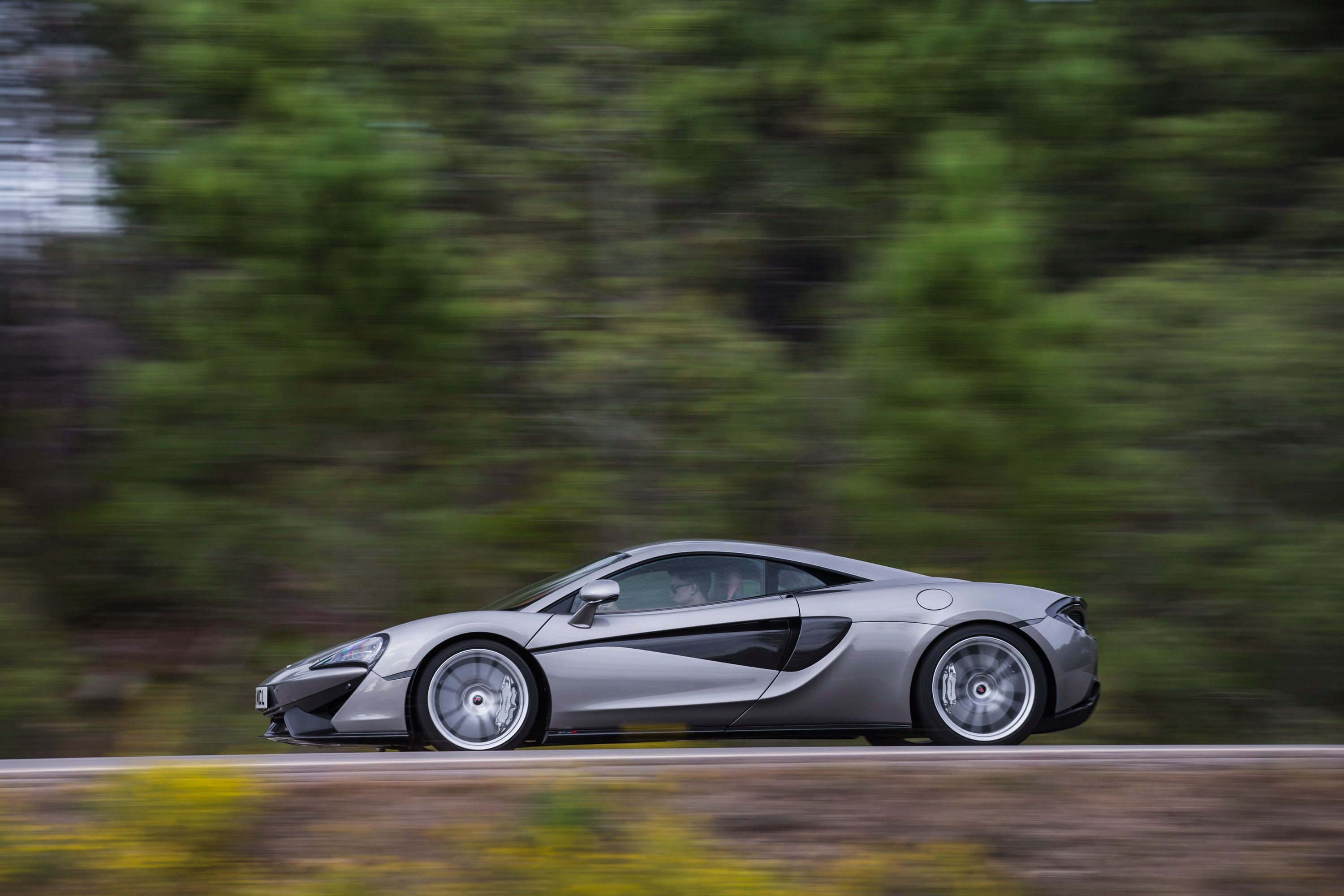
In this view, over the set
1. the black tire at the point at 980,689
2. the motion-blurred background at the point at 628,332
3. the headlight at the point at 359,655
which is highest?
the motion-blurred background at the point at 628,332

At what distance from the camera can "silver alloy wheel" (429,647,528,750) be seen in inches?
235

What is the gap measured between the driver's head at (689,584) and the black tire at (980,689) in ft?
3.69

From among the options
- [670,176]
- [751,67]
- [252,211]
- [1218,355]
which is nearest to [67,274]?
[252,211]

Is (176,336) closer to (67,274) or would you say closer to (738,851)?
(67,274)

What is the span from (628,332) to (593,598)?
17.2 ft

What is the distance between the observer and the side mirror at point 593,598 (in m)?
5.98

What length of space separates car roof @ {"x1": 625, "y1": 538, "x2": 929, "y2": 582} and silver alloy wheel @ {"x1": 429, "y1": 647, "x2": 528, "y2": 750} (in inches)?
35.4

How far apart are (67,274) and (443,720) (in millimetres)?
6989

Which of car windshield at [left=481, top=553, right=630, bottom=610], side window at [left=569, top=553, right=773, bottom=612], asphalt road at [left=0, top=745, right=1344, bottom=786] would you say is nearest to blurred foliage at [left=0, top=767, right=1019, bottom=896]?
asphalt road at [left=0, top=745, right=1344, bottom=786]

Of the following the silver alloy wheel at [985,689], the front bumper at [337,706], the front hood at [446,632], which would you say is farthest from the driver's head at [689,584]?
the front bumper at [337,706]

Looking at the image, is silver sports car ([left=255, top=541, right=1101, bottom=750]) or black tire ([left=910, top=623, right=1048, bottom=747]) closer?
silver sports car ([left=255, top=541, right=1101, bottom=750])

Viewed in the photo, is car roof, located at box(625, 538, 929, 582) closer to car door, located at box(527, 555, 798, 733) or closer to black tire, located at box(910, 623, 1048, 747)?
car door, located at box(527, 555, 798, 733)

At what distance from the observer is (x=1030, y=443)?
32.0ft

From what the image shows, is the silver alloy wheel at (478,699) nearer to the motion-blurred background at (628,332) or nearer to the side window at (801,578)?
the side window at (801,578)
